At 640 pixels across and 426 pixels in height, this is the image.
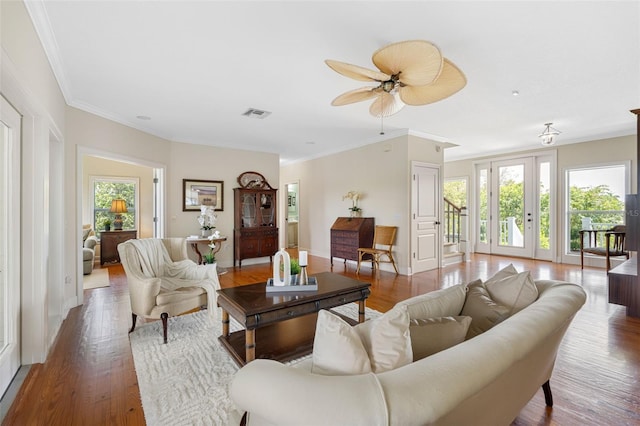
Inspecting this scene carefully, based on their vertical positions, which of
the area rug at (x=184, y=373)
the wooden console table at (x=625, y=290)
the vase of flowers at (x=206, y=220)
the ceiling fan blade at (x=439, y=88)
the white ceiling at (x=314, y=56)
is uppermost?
the white ceiling at (x=314, y=56)

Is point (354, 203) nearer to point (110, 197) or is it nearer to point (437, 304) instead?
point (437, 304)

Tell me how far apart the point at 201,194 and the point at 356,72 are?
Answer: 4.57 meters

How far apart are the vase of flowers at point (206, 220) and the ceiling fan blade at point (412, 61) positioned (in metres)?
4.40

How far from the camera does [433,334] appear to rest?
120 cm

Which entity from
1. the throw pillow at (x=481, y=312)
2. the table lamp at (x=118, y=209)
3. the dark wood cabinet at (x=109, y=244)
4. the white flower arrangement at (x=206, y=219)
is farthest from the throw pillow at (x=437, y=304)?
the table lamp at (x=118, y=209)

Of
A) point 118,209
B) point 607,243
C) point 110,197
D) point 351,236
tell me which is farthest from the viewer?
point 110,197

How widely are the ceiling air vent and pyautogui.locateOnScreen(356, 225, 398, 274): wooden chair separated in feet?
9.57

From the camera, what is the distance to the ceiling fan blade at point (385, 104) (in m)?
2.61

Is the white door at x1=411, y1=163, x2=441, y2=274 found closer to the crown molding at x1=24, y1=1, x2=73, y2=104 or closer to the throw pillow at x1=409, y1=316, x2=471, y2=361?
the throw pillow at x1=409, y1=316, x2=471, y2=361

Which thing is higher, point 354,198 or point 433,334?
point 354,198

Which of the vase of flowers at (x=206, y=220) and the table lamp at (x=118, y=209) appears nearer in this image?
the vase of flowers at (x=206, y=220)

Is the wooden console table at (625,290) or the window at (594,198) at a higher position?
the window at (594,198)

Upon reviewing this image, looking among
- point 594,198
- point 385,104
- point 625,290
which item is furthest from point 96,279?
point 594,198

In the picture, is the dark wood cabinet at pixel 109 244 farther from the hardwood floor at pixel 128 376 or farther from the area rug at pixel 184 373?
the area rug at pixel 184 373
